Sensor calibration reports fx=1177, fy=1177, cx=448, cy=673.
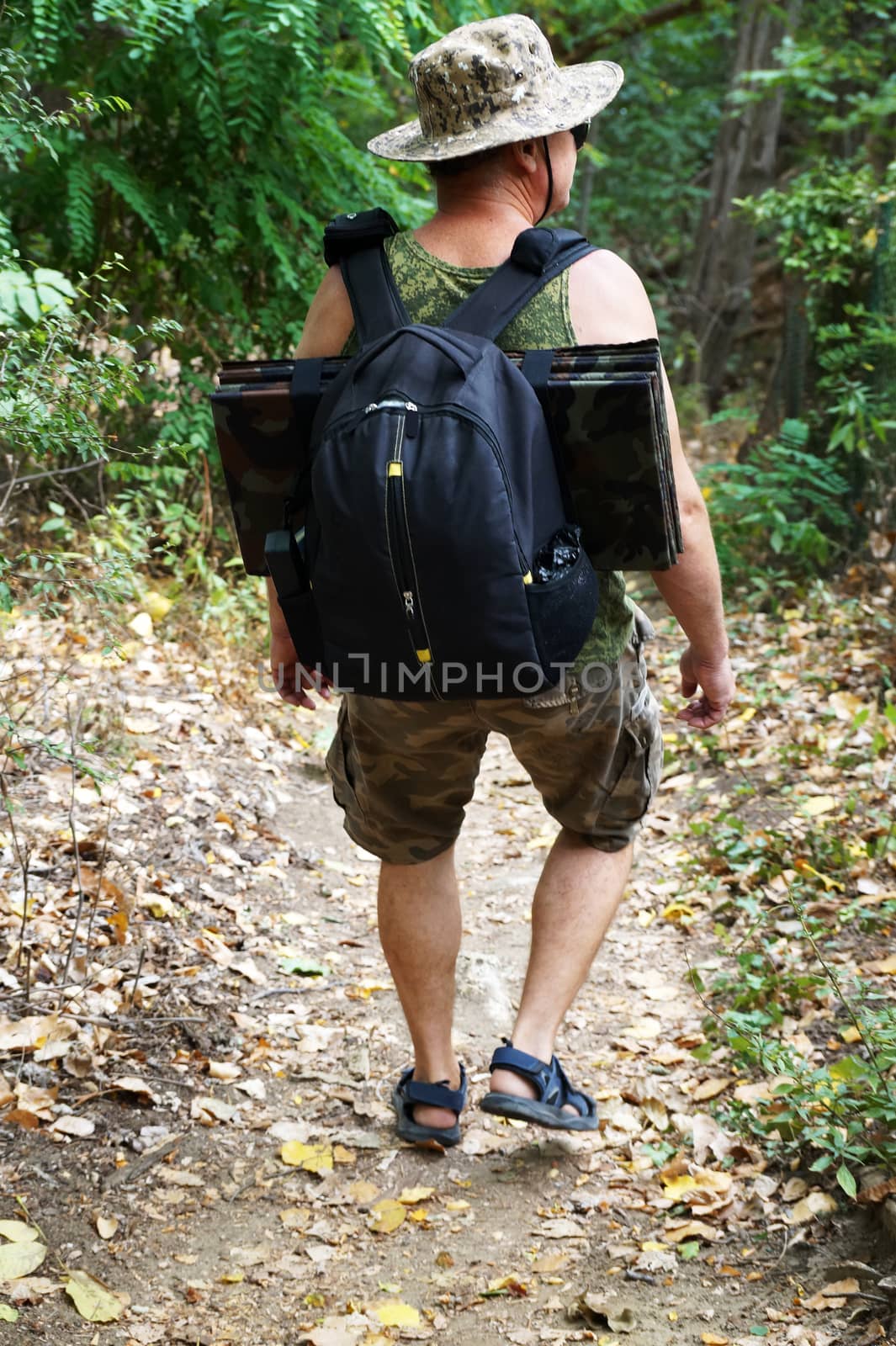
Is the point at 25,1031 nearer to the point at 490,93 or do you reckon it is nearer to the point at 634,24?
the point at 490,93

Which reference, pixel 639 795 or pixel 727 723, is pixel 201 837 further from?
pixel 727 723

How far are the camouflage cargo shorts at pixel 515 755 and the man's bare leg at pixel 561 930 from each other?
5 centimetres

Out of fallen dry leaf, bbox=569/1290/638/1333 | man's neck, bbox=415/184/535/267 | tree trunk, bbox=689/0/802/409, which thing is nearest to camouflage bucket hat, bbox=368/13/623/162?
man's neck, bbox=415/184/535/267

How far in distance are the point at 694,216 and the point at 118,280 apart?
1228 cm

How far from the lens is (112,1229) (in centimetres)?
239

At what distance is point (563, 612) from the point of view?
2.11 metres

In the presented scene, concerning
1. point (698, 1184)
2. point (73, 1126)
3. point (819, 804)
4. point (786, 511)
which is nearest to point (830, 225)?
point (786, 511)

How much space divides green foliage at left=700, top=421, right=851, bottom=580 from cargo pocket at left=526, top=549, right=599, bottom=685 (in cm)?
412

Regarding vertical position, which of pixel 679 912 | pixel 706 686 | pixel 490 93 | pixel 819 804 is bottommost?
pixel 679 912

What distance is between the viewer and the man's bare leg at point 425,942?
2.69 meters

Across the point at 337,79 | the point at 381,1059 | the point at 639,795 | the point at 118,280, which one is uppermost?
the point at 337,79

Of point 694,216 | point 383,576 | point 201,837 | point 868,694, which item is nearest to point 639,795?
point 383,576

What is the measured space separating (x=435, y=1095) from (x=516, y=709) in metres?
1.05

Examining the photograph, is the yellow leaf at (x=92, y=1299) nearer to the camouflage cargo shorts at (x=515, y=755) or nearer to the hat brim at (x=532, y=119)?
the camouflage cargo shorts at (x=515, y=755)
